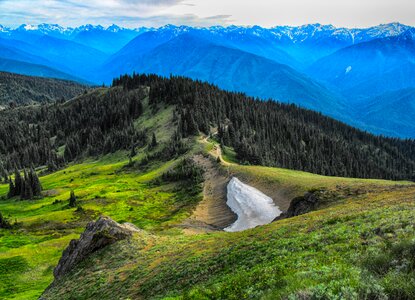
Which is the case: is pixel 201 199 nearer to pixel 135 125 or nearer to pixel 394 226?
pixel 394 226

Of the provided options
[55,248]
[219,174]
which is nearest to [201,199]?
[219,174]

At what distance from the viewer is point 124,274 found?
2988cm

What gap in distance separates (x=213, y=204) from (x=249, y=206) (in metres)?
11.5

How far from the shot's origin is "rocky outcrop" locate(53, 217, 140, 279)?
37688mm

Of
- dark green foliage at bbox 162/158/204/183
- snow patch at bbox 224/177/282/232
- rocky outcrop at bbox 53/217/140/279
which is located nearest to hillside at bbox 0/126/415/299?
rocky outcrop at bbox 53/217/140/279

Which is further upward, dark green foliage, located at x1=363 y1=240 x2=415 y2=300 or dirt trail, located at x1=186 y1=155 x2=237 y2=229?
dark green foliage, located at x1=363 y1=240 x2=415 y2=300

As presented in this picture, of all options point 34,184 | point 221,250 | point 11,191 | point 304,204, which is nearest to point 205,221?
point 304,204

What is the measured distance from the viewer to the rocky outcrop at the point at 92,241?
3769 centimetres

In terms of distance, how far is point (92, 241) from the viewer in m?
38.1

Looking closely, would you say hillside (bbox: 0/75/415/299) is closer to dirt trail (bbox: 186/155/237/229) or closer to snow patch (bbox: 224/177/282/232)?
dirt trail (bbox: 186/155/237/229)

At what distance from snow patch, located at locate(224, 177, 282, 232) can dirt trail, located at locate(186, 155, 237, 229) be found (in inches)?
68.7

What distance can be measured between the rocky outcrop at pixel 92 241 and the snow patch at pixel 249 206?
95.2 feet

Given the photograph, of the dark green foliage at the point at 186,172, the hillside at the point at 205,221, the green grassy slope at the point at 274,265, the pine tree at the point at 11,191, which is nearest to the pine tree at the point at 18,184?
the pine tree at the point at 11,191

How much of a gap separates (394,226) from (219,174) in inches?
3087
